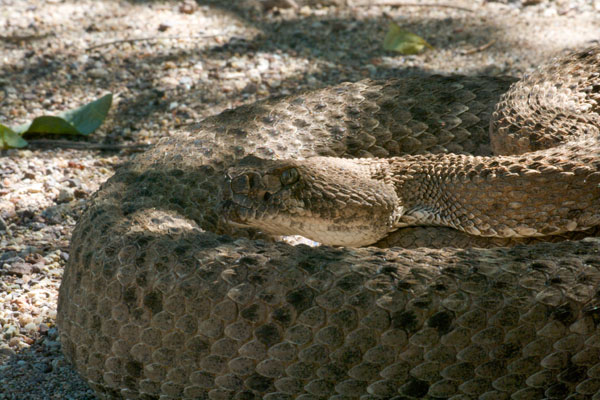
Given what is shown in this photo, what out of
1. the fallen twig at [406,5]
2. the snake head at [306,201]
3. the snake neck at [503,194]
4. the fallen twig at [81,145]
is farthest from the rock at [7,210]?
the fallen twig at [406,5]

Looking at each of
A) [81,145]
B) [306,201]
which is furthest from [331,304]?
[81,145]

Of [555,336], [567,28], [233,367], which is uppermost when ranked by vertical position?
[567,28]

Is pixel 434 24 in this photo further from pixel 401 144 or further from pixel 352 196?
pixel 352 196

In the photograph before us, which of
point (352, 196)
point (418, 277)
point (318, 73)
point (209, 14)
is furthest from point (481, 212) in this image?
point (209, 14)

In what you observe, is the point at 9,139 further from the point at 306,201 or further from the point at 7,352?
the point at 306,201

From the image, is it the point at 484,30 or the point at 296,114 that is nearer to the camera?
the point at 296,114

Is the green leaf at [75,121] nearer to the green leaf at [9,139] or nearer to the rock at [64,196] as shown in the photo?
the green leaf at [9,139]
